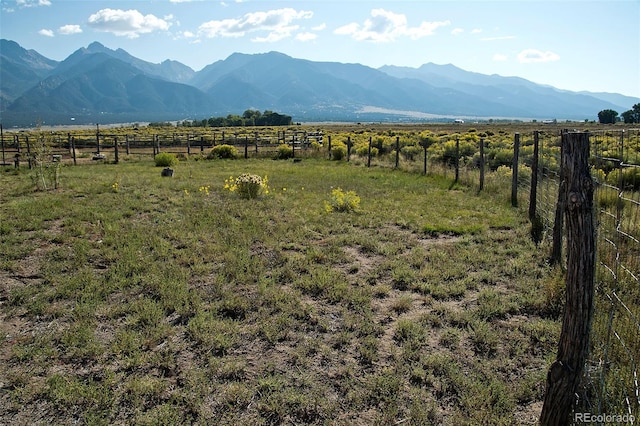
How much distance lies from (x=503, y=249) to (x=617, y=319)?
317cm

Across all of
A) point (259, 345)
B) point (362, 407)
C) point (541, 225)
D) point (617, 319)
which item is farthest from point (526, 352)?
point (541, 225)

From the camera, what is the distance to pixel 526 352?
4352 millimetres

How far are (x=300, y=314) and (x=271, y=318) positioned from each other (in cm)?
35

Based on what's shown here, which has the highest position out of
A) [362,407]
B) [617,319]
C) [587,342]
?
[587,342]

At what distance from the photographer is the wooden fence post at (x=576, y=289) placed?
2.92 m

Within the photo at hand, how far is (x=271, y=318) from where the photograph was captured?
514cm

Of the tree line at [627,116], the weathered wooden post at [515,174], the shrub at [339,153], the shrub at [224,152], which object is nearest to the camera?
the weathered wooden post at [515,174]

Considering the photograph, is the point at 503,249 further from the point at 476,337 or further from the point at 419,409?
the point at 419,409

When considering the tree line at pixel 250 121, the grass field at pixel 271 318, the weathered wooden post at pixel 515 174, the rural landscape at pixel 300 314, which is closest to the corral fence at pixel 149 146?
the weathered wooden post at pixel 515 174

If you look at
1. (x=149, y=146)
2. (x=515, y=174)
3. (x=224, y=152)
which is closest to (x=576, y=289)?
(x=515, y=174)

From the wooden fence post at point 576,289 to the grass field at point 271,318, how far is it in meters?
0.52

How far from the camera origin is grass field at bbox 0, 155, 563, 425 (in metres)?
3.65

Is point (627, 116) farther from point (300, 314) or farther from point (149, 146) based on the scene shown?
point (300, 314)

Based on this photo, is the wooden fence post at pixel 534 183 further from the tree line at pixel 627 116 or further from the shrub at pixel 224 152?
the tree line at pixel 627 116
